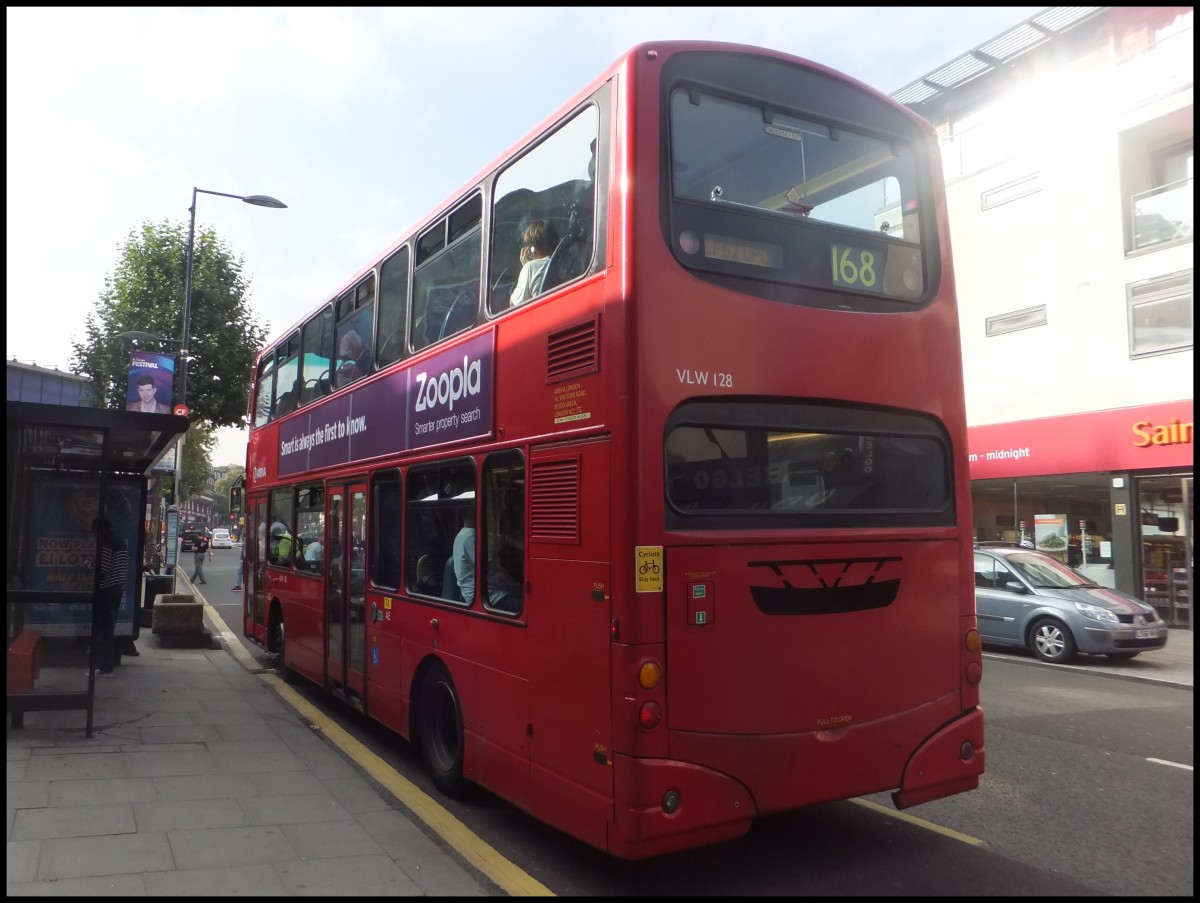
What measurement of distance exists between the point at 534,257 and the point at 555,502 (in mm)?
1563

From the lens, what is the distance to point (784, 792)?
4641mm

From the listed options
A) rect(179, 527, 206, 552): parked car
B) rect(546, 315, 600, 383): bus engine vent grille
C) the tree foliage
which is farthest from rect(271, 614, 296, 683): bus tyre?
rect(179, 527, 206, 552): parked car

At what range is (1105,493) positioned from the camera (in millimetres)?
18594

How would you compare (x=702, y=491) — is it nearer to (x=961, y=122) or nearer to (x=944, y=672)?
(x=944, y=672)

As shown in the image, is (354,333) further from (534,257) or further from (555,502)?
(555,502)

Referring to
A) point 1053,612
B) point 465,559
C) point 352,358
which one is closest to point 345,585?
point 352,358

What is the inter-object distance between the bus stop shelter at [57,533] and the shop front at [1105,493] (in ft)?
46.2

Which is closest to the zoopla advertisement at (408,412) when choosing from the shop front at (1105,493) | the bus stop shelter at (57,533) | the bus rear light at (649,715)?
the bus stop shelter at (57,533)

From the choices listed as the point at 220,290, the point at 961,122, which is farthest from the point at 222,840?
the point at 220,290

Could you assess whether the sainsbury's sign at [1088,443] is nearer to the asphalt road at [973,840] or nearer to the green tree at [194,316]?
the asphalt road at [973,840]

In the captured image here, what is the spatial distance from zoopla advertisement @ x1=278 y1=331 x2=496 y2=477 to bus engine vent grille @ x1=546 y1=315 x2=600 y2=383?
32.6 inches

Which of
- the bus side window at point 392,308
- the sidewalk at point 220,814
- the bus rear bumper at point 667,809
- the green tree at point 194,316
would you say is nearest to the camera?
the bus rear bumper at point 667,809

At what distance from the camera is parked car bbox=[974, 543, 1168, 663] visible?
12414 millimetres

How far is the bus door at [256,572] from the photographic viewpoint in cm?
1187
